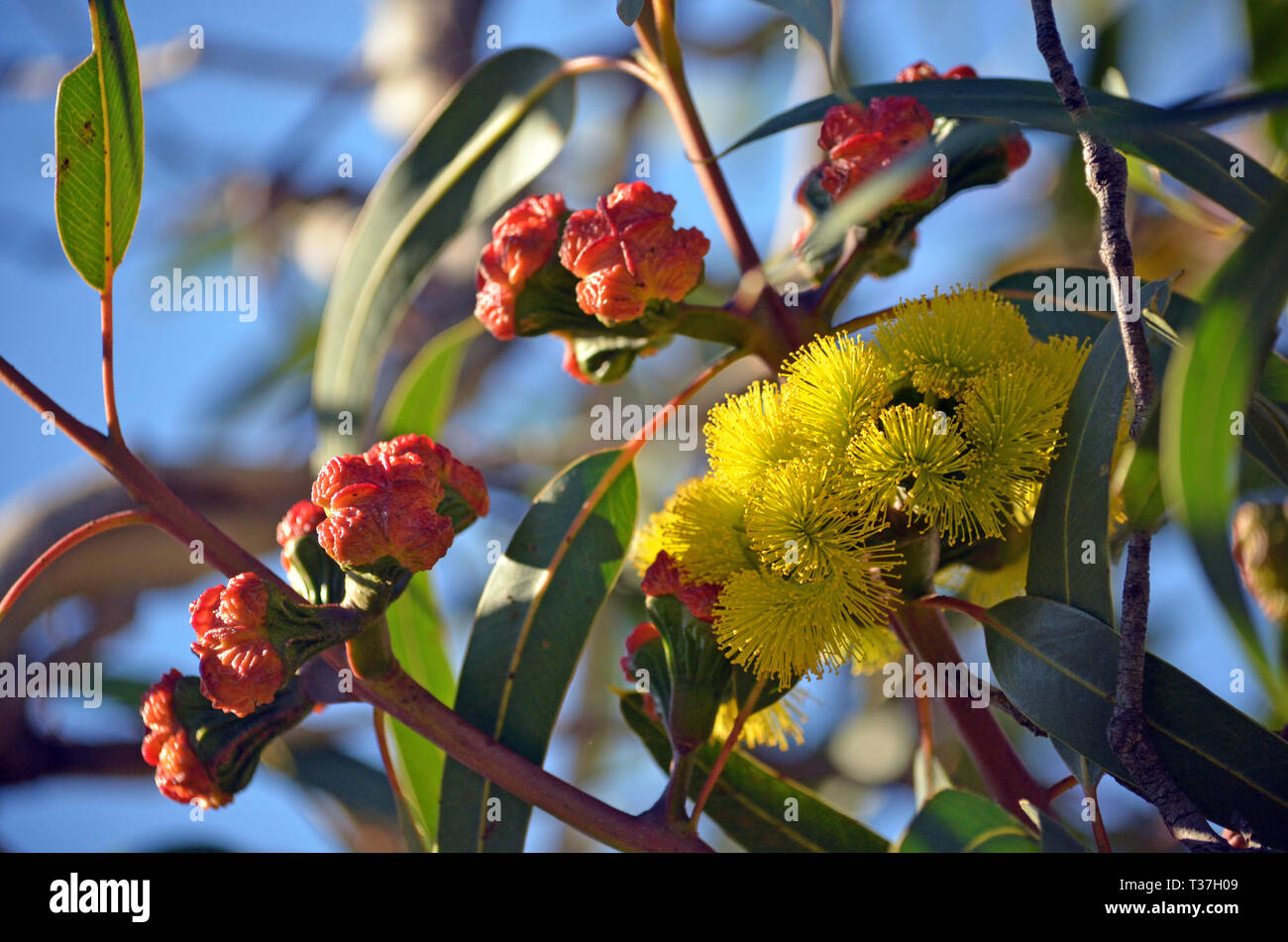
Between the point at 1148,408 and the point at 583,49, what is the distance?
7.26ft

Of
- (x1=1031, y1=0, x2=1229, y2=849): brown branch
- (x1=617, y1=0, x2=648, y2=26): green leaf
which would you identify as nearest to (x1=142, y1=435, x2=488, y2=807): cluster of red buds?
(x1=617, y1=0, x2=648, y2=26): green leaf

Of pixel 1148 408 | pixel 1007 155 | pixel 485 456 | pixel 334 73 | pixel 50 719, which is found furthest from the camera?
pixel 334 73

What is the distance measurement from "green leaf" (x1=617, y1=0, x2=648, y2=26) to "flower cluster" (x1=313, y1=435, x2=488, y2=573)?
31 centimetres

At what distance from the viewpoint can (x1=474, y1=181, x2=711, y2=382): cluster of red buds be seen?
0.77 m

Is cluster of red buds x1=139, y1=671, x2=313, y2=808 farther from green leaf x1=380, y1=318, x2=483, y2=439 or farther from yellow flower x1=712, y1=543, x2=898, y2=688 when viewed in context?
green leaf x1=380, y1=318, x2=483, y2=439

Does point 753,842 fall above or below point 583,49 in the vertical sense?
below

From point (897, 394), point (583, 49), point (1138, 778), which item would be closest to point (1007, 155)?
point (897, 394)

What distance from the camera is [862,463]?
66 cm

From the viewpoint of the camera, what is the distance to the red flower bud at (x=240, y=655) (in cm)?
67

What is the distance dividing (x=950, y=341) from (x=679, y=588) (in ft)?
0.82

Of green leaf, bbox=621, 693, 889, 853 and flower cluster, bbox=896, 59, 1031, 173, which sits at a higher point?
flower cluster, bbox=896, 59, 1031, 173

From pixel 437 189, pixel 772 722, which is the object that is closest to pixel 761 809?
pixel 772 722

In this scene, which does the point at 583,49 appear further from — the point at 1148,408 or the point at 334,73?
the point at 1148,408
